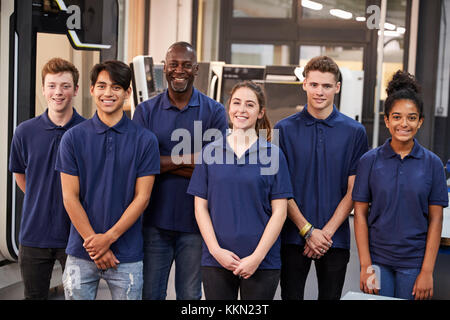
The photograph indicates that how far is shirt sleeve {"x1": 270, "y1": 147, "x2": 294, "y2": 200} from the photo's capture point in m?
2.15

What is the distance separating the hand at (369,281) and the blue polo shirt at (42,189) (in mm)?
1127

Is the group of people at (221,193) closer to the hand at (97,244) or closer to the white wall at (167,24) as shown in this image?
the hand at (97,244)

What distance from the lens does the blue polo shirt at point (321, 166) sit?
90.8 inches

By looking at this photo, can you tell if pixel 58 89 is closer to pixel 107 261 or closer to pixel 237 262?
pixel 107 261

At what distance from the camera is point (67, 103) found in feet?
7.77

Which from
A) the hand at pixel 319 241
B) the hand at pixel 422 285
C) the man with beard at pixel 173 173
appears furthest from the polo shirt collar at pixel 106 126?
the hand at pixel 422 285

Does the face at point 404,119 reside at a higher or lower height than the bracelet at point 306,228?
higher

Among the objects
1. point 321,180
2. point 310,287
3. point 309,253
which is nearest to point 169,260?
point 309,253

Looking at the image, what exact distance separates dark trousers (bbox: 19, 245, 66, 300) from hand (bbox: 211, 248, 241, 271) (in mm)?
659

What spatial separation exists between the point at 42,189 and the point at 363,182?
121cm

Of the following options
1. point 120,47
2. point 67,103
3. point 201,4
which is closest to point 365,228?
point 67,103
